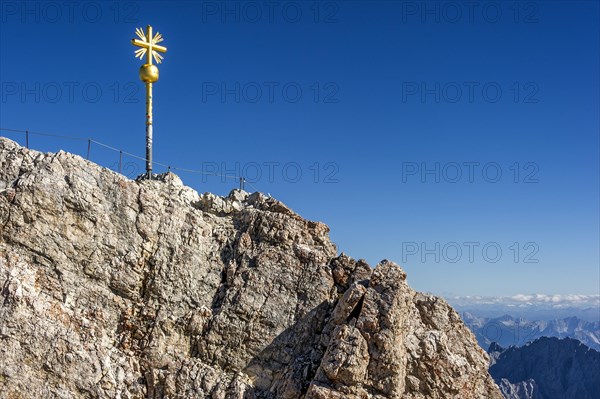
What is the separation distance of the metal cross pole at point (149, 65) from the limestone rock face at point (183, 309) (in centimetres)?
573

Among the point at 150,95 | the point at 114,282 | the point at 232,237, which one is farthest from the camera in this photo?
the point at 150,95

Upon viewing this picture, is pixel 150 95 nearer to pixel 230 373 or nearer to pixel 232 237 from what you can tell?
pixel 232 237

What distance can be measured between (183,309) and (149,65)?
18.8 m

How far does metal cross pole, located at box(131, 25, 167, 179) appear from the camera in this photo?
38875 mm

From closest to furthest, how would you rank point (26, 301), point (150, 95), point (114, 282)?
point (26, 301) → point (114, 282) → point (150, 95)

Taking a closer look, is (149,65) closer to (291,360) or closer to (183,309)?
(183,309)

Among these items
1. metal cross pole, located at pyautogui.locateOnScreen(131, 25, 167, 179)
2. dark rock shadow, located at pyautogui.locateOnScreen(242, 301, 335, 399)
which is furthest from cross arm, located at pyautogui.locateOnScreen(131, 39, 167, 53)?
dark rock shadow, located at pyautogui.locateOnScreen(242, 301, 335, 399)

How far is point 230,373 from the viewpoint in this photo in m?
30.2

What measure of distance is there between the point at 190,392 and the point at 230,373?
2.46 meters

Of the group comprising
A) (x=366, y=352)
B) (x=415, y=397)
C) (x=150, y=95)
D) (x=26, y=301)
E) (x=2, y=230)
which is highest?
(x=150, y=95)

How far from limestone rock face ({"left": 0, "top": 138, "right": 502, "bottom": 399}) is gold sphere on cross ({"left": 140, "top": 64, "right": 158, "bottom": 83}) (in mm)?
8941

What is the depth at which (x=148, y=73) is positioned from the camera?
38.8 meters

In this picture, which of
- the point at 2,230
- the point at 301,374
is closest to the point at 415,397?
the point at 301,374

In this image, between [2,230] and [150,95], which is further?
[150,95]
